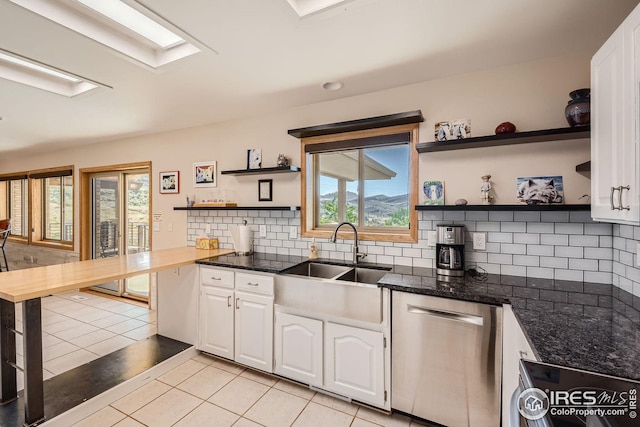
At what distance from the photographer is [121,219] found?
4488 mm

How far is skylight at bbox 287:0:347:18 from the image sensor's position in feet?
4.93

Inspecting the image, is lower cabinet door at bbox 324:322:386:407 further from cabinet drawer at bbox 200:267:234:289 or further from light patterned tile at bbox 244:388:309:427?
cabinet drawer at bbox 200:267:234:289

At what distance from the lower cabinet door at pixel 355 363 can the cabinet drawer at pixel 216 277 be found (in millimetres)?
980

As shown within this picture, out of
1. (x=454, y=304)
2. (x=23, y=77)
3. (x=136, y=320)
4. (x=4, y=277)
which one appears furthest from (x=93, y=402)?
(x=23, y=77)

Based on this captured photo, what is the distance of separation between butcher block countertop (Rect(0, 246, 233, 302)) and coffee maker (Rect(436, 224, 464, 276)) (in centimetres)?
213

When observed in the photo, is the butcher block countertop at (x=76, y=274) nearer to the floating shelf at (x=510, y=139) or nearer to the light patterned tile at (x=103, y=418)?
the light patterned tile at (x=103, y=418)

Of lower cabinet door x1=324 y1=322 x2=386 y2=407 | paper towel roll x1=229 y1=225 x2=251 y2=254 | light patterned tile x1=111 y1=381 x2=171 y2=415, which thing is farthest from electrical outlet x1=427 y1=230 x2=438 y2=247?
light patterned tile x1=111 y1=381 x2=171 y2=415

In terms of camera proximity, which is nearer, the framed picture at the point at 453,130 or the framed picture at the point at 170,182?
the framed picture at the point at 453,130

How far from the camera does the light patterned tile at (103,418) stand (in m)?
1.89

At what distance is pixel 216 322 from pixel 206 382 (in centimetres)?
47

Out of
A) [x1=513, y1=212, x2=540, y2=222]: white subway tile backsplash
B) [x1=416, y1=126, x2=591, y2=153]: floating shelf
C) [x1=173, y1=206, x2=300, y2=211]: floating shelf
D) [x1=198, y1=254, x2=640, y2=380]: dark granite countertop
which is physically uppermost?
[x1=416, y1=126, x2=591, y2=153]: floating shelf

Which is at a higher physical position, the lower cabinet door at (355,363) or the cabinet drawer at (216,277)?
the cabinet drawer at (216,277)

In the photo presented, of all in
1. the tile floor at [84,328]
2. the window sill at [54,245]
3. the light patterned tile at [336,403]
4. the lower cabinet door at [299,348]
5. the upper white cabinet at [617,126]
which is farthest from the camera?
the window sill at [54,245]

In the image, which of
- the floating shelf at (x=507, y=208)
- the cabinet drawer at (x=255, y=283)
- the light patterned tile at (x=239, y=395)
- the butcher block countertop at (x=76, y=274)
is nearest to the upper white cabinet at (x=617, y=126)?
the floating shelf at (x=507, y=208)
